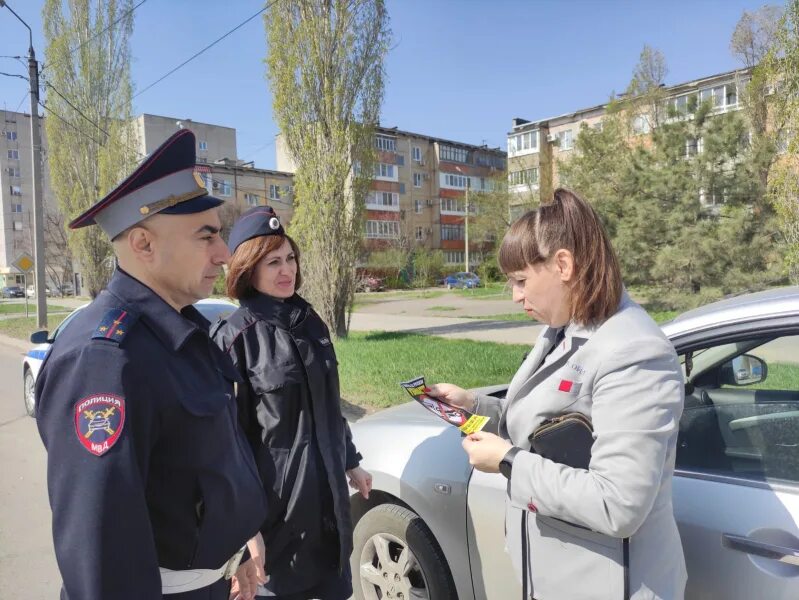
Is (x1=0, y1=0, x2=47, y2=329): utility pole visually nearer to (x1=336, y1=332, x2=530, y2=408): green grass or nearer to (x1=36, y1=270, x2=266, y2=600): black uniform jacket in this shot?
(x1=336, y1=332, x2=530, y2=408): green grass

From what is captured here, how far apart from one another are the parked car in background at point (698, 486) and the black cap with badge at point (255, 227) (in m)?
1.10

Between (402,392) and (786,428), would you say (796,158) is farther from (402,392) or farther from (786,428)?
(786,428)

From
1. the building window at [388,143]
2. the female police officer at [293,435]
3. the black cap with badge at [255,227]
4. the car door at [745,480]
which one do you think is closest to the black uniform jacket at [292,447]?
the female police officer at [293,435]

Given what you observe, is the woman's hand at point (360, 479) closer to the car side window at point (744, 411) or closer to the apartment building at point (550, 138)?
the car side window at point (744, 411)

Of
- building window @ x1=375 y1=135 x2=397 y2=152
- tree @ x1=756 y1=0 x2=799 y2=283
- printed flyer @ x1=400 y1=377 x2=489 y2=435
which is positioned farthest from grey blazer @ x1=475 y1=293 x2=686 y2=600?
building window @ x1=375 y1=135 x2=397 y2=152

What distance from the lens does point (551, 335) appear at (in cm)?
174

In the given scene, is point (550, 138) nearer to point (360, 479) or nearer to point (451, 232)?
point (451, 232)

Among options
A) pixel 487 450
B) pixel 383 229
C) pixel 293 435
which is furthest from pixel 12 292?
pixel 487 450

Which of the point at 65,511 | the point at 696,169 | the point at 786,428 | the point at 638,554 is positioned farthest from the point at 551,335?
the point at 696,169

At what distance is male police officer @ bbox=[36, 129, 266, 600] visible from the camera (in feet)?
3.46

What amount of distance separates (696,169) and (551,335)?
17.4 metres

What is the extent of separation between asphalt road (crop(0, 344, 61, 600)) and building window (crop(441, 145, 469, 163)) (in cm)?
6170

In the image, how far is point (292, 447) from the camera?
2010 millimetres

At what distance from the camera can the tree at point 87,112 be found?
21.9 m
